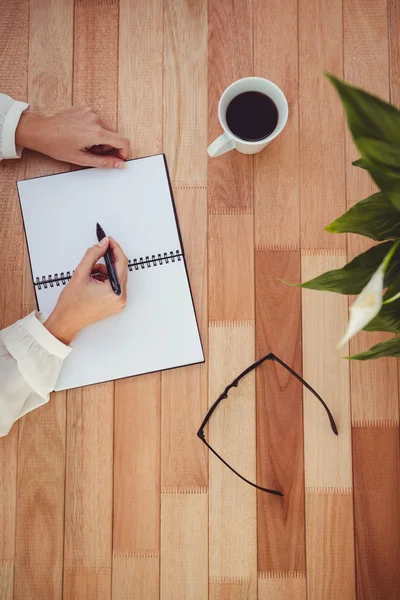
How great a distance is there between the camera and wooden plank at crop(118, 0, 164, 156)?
969mm

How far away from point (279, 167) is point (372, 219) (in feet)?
1.31

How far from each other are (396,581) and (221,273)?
0.63m

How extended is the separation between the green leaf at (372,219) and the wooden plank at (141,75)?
0.48m

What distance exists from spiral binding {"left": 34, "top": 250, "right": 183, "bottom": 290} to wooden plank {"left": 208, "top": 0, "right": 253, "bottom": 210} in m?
0.12

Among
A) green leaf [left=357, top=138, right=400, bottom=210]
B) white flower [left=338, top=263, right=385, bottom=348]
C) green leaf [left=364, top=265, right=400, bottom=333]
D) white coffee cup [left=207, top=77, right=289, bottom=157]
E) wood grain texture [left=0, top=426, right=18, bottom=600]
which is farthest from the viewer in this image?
wood grain texture [left=0, top=426, right=18, bottom=600]

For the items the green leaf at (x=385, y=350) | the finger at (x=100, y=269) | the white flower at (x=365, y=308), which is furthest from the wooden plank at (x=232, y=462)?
the white flower at (x=365, y=308)

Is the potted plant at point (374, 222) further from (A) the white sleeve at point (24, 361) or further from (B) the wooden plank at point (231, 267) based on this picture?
(A) the white sleeve at point (24, 361)

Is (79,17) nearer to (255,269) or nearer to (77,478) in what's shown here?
(255,269)

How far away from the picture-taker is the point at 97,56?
982 mm

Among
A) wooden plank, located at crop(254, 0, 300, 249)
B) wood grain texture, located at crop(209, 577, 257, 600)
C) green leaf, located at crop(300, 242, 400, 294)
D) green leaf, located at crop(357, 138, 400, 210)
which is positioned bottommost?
wood grain texture, located at crop(209, 577, 257, 600)

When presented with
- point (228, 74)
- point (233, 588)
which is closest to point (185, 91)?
point (228, 74)

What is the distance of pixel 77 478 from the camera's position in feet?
3.12

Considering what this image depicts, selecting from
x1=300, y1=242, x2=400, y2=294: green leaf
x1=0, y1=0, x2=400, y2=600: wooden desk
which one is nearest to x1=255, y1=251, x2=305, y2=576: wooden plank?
x1=0, y1=0, x2=400, y2=600: wooden desk

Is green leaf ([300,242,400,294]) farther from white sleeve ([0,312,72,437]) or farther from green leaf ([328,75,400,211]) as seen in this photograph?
white sleeve ([0,312,72,437])
